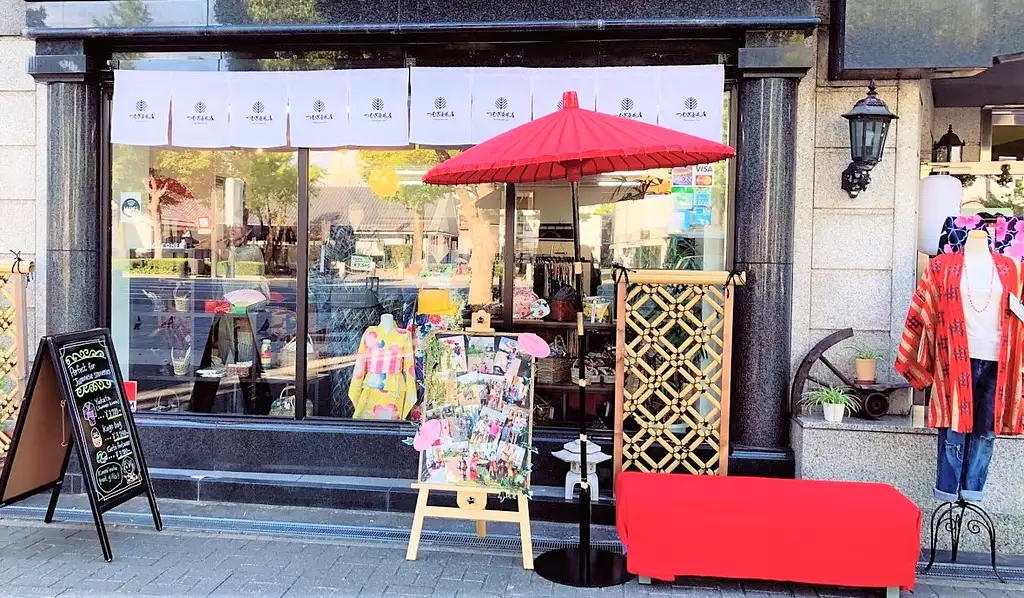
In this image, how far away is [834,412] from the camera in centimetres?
533

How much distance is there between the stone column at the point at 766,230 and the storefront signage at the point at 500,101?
5.29 ft

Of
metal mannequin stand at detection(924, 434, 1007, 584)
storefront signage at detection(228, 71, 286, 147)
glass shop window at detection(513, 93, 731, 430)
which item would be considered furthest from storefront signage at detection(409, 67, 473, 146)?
metal mannequin stand at detection(924, 434, 1007, 584)

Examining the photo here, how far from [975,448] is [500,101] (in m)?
3.99

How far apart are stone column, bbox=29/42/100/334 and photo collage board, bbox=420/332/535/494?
11.1ft

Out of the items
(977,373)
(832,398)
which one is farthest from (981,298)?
(832,398)

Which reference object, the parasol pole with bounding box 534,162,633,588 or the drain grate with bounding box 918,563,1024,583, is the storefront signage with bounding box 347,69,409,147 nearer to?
the parasol pole with bounding box 534,162,633,588

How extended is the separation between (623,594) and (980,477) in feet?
7.87

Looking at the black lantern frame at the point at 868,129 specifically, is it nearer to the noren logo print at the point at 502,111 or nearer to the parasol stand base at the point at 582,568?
the noren logo print at the point at 502,111

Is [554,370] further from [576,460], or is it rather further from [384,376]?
[384,376]

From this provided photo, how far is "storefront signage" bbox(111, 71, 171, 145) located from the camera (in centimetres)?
615

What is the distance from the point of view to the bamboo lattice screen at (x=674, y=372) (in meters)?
5.36

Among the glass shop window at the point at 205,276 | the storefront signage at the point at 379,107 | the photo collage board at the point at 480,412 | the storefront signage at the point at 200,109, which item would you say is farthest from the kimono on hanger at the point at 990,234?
the storefront signage at the point at 200,109

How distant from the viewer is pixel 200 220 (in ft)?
23.9

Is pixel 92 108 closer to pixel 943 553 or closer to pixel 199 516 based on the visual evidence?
pixel 199 516
